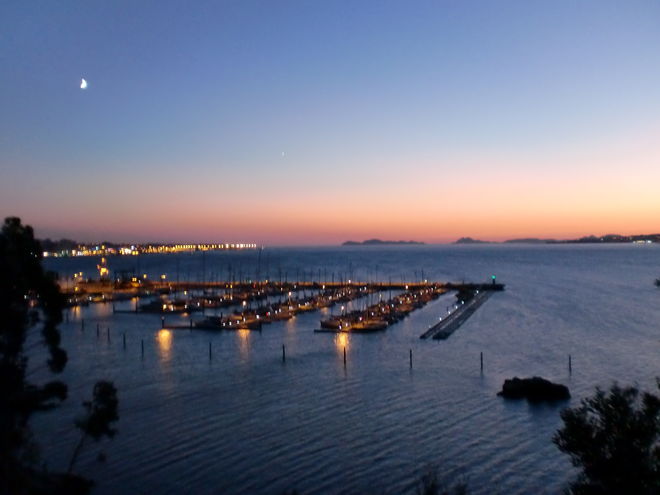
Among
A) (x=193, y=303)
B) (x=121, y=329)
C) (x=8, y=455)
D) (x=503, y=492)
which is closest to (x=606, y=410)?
(x=8, y=455)

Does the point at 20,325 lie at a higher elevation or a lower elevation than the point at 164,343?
higher

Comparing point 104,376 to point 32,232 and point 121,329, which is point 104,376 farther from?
point 32,232

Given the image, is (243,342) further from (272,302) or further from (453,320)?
(272,302)

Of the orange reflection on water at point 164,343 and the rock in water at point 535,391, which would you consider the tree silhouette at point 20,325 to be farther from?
the orange reflection on water at point 164,343

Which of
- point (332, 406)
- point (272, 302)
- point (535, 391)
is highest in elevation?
point (272, 302)

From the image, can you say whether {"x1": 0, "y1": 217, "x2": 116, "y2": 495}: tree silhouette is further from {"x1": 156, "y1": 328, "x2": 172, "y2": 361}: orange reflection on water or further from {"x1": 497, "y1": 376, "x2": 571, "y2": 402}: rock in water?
{"x1": 156, "y1": 328, "x2": 172, "y2": 361}: orange reflection on water

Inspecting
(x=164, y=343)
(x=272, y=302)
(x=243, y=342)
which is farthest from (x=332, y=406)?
(x=272, y=302)

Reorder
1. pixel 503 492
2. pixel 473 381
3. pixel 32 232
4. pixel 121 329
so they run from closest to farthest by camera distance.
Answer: pixel 32 232 < pixel 503 492 < pixel 473 381 < pixel 121 329
